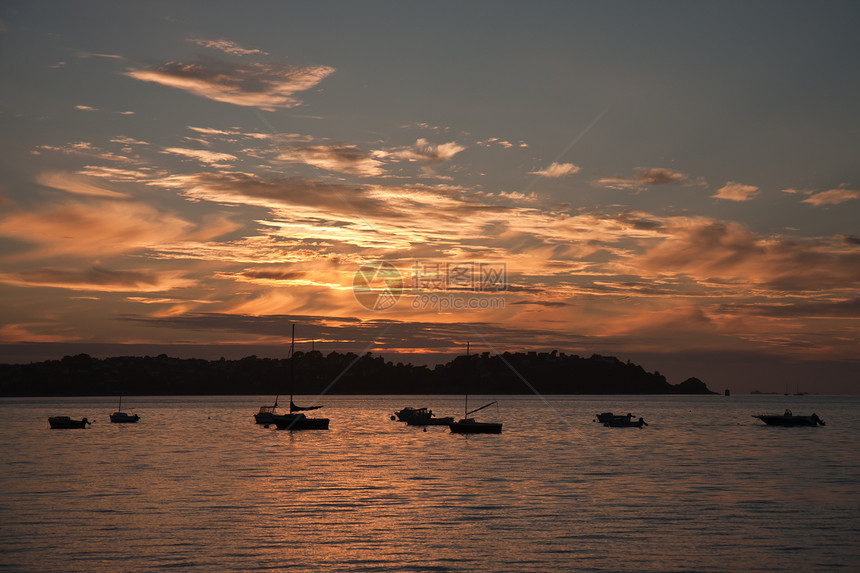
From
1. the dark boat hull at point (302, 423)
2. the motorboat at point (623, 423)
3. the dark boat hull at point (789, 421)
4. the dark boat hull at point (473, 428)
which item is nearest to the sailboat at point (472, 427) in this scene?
the dark boat hull at point (473, 428)

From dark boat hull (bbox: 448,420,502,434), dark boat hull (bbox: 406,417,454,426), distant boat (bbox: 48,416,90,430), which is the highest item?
dark boat hull (bbox: 448,420,502,434)

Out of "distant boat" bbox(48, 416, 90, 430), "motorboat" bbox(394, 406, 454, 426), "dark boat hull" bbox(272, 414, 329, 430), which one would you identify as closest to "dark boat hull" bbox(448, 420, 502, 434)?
"dark boat hull" bbox(272, 414, 329, 430)

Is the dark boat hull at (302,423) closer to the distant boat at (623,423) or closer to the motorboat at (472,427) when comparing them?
the motorboat at (472,427)

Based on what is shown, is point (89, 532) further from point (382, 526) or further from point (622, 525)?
point (622, 525)

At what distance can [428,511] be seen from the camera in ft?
157

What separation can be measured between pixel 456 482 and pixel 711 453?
4672 centimetres

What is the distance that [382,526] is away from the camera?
1666 inches

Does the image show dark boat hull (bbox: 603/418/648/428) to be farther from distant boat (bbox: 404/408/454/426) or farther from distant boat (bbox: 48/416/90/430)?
distant boat (bbox: 48/416/90/430)

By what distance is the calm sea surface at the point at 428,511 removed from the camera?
3506 centimetres

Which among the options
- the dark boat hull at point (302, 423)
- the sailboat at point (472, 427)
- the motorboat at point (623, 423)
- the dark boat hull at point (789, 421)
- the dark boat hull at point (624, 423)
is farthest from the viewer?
the motorboat at point (623, 423)

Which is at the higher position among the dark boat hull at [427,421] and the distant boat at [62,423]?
the dark boat hull at [427,421]

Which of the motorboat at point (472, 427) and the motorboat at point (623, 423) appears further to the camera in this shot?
the motorboat at point (623, 423)

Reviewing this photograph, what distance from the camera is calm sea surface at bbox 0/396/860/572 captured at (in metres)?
35.1

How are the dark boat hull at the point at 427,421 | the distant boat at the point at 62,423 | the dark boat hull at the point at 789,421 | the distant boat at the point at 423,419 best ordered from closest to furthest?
1. the distant boat at the point at 62,423
2. the dark boat hull at the point at 427,421
3. the distant boat at the point at 423,419
4. the dark boat hull at the point at 789,421
